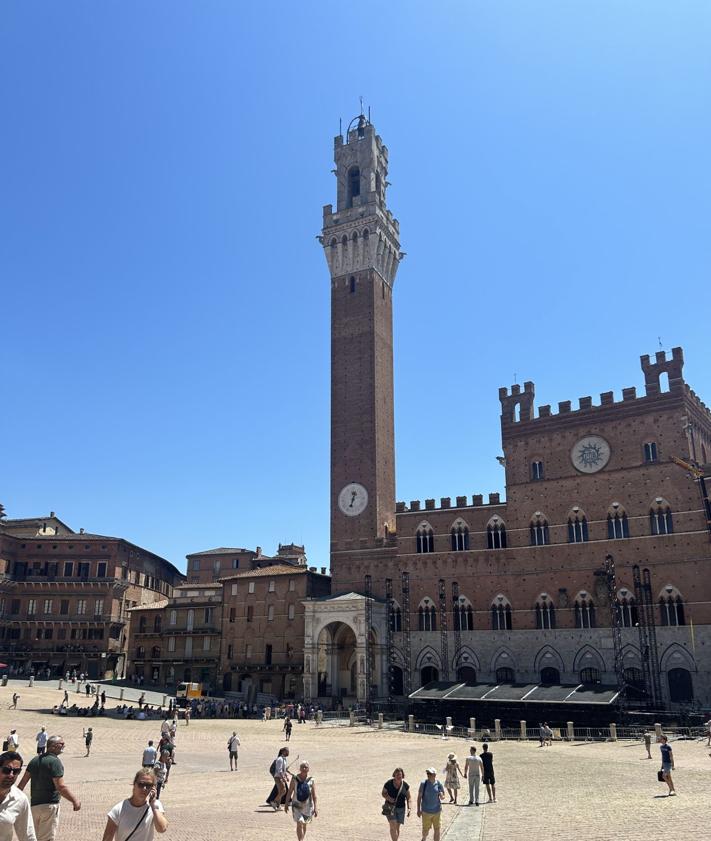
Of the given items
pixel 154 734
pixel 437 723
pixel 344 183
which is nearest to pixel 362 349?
pixel 344 183

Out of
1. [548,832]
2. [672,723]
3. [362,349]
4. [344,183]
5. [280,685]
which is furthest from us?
[344,183]

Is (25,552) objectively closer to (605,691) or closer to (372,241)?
(372,241)

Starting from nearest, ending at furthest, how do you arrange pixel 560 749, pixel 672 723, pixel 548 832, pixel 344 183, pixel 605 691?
pixel 548 832 → pixel 560 749 → pixel 672 723 → pixel 605 691 → pixel 344 183

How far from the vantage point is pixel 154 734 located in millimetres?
38969

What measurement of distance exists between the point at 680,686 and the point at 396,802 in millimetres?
38375

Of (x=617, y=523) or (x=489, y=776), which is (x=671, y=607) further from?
(x=489, y=776)

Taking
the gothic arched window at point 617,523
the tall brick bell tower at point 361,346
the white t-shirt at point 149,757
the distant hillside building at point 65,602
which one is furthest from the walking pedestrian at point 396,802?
the distant hillside building at point 65,602

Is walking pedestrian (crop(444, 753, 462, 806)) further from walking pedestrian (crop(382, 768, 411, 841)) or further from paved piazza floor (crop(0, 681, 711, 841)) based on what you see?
walking pedestrian (crop(382, 768, 411, 841))

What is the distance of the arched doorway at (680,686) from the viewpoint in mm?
44675

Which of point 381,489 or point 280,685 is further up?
point 381,489

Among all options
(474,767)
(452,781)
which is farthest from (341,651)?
(474,767)

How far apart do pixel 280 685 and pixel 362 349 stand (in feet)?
90.2

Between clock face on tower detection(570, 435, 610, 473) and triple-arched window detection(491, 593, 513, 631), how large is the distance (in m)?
10.4

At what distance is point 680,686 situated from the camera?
45.1 m
